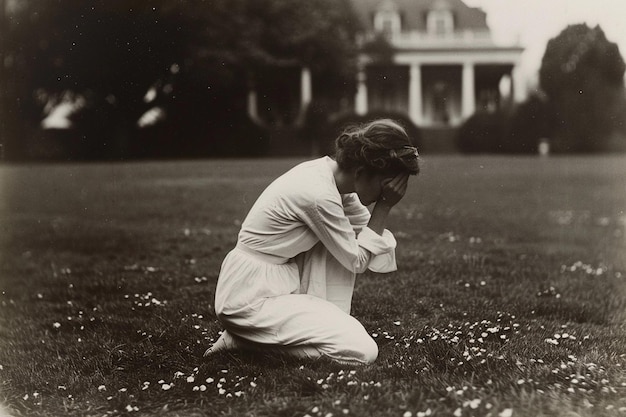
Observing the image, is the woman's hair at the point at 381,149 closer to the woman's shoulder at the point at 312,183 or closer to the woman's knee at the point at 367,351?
the woman's shoulder at the point at 312,183

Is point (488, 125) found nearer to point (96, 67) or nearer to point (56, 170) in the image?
point (56, 170)

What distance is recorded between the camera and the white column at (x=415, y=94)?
1191 cm

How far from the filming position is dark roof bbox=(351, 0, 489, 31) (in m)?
9.68

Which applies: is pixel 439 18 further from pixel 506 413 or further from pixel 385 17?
pixel 506 413

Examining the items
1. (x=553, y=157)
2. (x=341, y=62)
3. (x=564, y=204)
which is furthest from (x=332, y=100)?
(x=553, y=157)

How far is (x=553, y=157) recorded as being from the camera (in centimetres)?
1534

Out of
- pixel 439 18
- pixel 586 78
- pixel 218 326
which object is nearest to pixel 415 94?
pixel 439 18

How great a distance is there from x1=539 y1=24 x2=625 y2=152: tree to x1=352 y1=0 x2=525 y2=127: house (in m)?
0.46

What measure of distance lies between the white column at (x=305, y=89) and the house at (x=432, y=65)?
0.55 meters

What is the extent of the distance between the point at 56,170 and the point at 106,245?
3014 mm

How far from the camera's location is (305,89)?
705cm

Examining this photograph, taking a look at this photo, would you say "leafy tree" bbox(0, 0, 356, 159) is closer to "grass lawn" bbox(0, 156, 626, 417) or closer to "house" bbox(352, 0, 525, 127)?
"house" bbox(352, 0, 525, 127)

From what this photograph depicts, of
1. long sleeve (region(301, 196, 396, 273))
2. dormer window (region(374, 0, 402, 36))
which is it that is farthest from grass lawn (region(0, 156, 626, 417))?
dormer window (region(374, 0, 402, 36))

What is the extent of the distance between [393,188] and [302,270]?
2.37 ft
